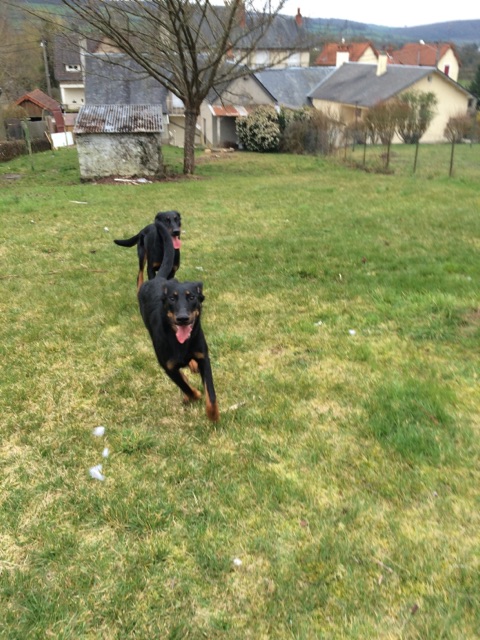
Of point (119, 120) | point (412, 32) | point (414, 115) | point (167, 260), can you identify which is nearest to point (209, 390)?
point (167, 260)

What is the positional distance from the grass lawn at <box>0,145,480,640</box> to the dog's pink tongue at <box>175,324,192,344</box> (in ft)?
2.13

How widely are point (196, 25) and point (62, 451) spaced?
54.7ft

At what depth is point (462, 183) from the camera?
13.6 metres

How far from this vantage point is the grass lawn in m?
2.08

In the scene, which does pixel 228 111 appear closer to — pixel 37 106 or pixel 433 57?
pixel 37 106

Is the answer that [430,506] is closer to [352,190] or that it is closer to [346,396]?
[346,396]

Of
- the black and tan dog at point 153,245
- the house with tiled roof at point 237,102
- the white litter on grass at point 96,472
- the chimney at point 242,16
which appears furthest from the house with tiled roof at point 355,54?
the white litter on grass at point 96,472

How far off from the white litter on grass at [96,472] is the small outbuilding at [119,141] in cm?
1571

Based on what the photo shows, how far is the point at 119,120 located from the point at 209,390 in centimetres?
1609

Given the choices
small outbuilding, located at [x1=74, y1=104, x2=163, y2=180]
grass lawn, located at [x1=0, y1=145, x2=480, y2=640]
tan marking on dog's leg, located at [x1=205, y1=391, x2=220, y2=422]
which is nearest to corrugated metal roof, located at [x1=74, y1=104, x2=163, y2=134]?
small outbuilding, located at [x1=74, y1=104, x2=163, y2=180]

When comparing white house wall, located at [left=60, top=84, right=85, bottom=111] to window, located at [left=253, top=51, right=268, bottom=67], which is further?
white house wall, located at [left=60, top=84, right=85, bottom=111]

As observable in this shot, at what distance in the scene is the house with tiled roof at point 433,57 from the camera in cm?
6481

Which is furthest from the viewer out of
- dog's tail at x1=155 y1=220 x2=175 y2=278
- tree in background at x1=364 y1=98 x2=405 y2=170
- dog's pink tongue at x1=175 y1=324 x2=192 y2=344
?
tree in background at x1=364 y1=98 x2=405 y2=170

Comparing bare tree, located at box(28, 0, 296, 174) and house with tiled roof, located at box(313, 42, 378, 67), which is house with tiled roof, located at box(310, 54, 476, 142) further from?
house with tiled roof, located at box(313, 42, 378, 67)
